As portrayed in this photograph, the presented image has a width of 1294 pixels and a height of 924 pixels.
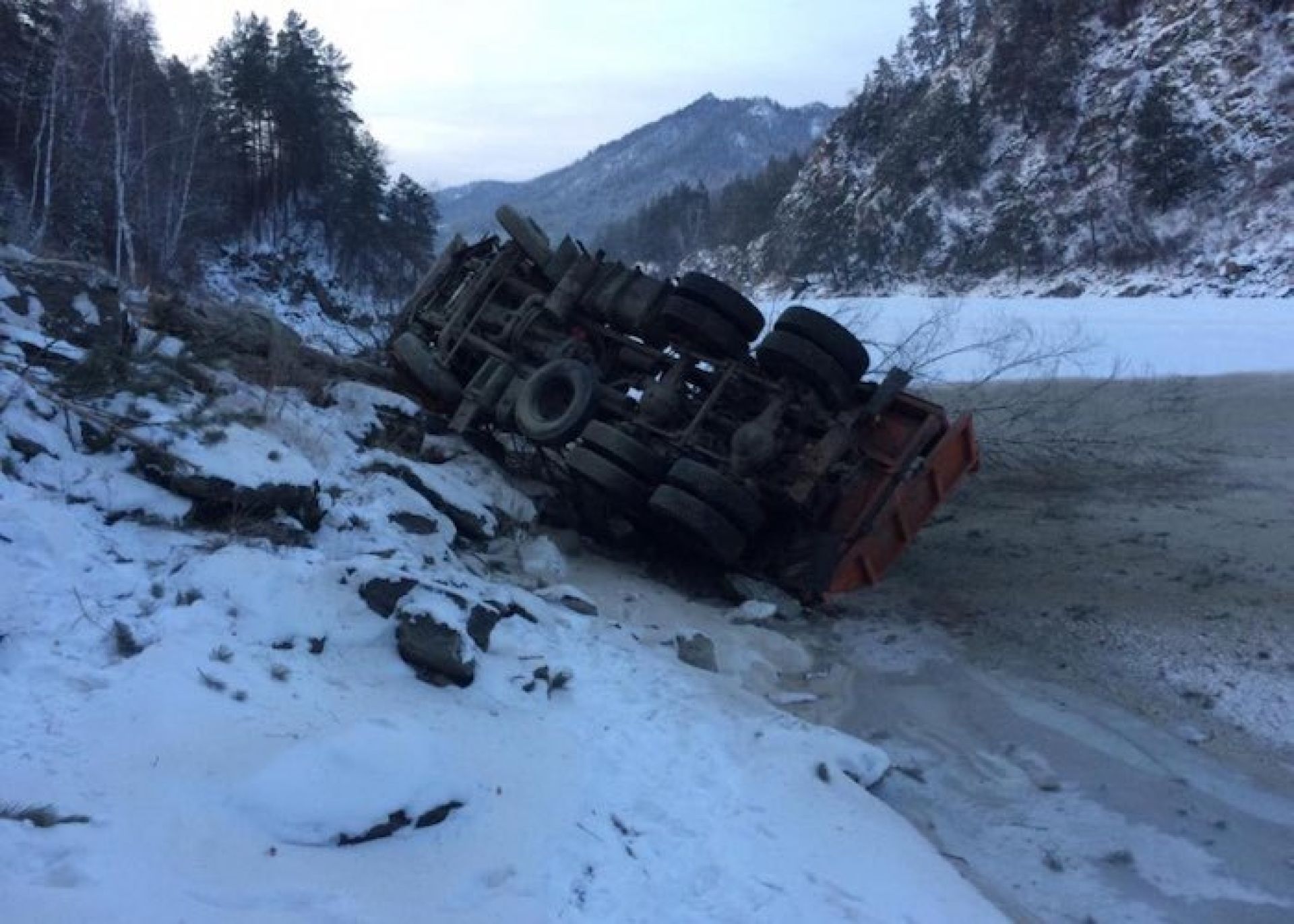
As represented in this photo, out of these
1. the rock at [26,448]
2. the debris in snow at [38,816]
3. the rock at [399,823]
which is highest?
the rock at [399,823]

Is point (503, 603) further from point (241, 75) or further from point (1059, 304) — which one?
point (241, 75)

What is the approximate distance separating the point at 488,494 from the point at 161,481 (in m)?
3.07

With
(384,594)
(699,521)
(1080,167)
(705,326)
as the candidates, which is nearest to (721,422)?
(705,326)

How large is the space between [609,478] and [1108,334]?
1734 centimetres

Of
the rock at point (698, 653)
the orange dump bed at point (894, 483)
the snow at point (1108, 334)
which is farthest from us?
the snow at point (1108, 334)

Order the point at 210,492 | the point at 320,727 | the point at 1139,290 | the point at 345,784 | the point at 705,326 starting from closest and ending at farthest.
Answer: the point at 345,784
the point at 320,727
the point at 210,492
the point at 705,326
the point at 1139,290

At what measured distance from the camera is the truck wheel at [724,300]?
7938 millimetres

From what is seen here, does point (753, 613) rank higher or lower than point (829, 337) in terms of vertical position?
lower

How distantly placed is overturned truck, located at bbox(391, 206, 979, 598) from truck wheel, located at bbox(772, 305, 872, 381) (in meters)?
0.01

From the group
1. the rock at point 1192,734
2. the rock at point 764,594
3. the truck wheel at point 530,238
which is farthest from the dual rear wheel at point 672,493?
the rock at point 1192,734

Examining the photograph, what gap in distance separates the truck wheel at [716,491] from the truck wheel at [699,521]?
0.04 meters

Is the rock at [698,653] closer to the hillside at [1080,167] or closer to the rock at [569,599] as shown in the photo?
the rock at [569,599]

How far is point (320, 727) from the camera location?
3516 mm

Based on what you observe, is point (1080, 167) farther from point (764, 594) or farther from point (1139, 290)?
point (764, 594)
